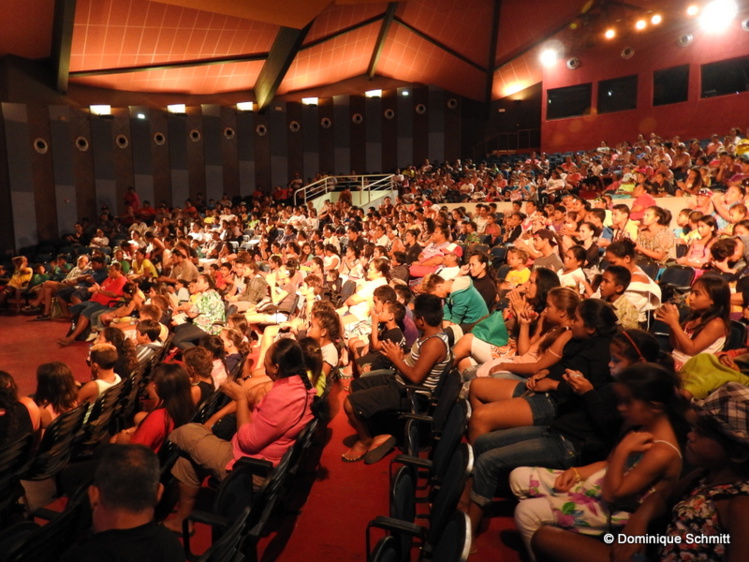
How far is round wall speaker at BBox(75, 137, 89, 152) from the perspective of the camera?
15.0 m

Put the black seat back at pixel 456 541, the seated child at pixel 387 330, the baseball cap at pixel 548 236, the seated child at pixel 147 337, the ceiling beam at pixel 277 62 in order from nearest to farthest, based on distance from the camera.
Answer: the black seat back at pixel 456 541
the seated child at pixel 387 330
the seated child at pixel 147 337
the baseball cap at pixel 548 236
the ceiling beam at pixel 277 62

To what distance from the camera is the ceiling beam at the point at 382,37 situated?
1584 cm

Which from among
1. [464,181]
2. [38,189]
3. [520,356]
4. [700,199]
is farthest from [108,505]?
[38,189]

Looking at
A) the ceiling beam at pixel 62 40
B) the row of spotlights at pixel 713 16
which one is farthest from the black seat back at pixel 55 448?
the row of spotlights at pixel 713 16

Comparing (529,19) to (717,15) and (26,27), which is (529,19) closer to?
(717,15)

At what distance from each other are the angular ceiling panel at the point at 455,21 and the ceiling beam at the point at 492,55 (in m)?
0.13

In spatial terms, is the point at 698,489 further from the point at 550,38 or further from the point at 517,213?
the point at 550,38

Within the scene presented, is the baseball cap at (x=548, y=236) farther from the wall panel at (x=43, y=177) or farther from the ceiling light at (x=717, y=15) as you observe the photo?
the wall panel at (x=43, y=177)

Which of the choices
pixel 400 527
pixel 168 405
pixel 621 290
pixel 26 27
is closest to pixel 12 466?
pixel 168 405

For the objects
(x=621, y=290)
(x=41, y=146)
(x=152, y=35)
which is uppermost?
(x=152, y=35)

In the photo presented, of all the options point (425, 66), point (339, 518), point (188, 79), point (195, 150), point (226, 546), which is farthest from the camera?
point (425, 66)

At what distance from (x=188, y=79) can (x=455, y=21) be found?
846 cm

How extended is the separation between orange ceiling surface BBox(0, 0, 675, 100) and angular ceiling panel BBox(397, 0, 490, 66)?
1.4 inches

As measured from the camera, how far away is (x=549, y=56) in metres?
17.9
